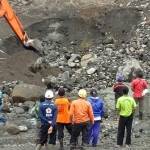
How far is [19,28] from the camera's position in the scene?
30.7 metres

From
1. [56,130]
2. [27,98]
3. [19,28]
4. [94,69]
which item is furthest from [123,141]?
[19,28]

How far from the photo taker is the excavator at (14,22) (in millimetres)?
29734

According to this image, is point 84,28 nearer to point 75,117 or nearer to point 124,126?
point 124,126

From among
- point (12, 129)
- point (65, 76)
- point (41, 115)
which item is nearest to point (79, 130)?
point (41, 115)

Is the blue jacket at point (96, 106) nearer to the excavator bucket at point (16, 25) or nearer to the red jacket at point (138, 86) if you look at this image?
the red jacket at point (138, 86)

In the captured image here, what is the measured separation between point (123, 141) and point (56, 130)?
7.17 ft

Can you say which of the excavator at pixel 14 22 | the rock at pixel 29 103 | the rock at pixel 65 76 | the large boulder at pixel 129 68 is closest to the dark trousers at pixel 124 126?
the rock at pixel 29 103

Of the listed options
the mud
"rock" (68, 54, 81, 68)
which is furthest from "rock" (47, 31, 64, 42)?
"rock" (68, 54, 81, 68)

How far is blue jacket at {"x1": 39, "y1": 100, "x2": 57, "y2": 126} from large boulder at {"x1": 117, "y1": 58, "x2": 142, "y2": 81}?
470 inches

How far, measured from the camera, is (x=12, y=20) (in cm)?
3028

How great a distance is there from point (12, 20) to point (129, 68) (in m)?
5.79

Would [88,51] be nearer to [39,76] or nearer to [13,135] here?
[39,76]

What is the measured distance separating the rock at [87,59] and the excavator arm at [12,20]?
2675mm

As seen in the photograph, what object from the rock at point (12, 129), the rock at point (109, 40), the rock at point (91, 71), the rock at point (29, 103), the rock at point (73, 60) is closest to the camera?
the rock at point (12, 129)
